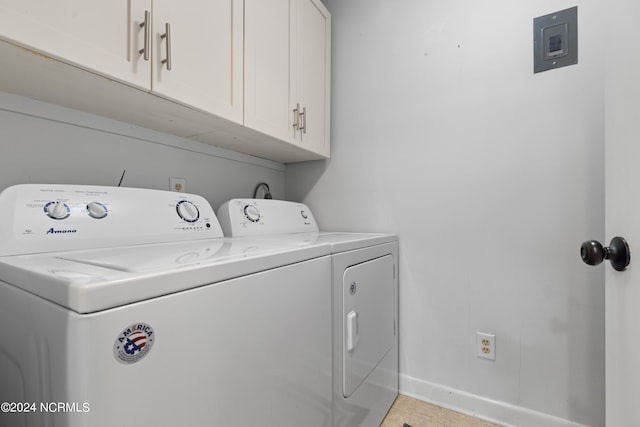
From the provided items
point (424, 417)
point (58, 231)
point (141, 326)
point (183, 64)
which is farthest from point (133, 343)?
point (424, 417)

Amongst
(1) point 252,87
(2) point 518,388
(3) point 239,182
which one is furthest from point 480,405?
(1) point 252,87

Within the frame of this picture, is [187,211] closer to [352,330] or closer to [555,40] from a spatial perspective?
[352,330]

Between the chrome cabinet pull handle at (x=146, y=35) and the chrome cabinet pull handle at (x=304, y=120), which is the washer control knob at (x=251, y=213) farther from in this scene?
the chrome cabinet pull handle at (x=146, y=35)

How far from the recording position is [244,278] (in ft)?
2.11

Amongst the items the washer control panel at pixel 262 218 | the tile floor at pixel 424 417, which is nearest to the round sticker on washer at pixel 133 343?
the washer control panel at pixel 262 218

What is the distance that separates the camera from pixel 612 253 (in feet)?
2.45

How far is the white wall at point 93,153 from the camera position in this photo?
892mm

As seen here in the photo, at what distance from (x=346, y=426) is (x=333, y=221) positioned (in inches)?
40.6

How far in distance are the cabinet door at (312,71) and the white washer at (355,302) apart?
0.42m

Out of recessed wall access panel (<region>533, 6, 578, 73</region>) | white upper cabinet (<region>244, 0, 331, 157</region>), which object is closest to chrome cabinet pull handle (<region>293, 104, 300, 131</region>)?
white upper cabinet (<region>244, 0, 331, 157</region>)

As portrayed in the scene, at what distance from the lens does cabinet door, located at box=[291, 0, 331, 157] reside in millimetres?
1465

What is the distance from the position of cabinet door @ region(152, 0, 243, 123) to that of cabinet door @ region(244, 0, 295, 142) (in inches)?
2.1

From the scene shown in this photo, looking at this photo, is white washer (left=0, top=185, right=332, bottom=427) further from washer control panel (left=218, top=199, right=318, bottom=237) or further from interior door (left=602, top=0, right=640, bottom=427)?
interior door (left=602, top=0, right=640, bottom=427)

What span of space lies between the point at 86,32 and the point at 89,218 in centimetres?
49
